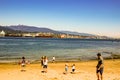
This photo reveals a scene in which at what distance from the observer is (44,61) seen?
2652 cm

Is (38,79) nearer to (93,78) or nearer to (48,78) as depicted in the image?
(48,78)

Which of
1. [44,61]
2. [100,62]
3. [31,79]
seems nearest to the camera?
[100,62]

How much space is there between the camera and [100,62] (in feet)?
57.7

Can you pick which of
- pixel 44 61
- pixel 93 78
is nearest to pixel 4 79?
pixel 44 61

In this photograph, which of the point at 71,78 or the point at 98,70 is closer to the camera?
the point at 98,70

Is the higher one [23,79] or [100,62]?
[100,62]

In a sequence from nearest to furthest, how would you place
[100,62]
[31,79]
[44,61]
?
[100,62]
[31,79]
[44,61]

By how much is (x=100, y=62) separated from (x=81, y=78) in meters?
5.21

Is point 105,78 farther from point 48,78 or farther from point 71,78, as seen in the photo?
point 48,78

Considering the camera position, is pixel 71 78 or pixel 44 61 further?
pixel 44 61

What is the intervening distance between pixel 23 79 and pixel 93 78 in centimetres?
652

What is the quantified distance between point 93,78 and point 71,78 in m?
2.07

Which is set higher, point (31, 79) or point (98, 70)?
point (98, 70)

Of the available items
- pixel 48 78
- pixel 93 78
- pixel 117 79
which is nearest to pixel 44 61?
pixel 48 78
